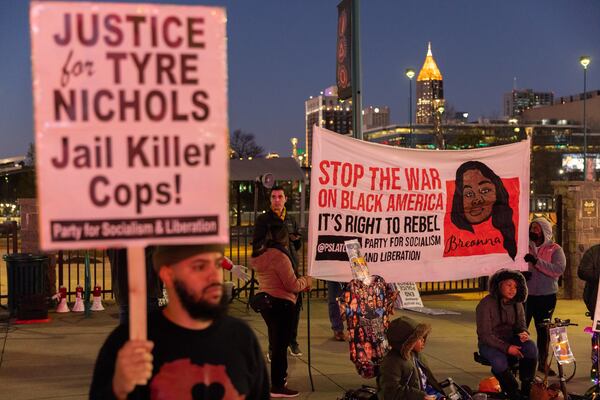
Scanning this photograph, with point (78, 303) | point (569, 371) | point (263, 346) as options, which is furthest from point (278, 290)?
point (78, 303)

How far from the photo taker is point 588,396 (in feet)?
22.6

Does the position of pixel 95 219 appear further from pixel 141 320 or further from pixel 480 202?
pixel 480 202

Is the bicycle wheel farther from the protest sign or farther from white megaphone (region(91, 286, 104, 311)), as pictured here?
white megaphone (region(91, 286, 104, 311))

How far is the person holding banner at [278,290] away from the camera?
7.05 meters

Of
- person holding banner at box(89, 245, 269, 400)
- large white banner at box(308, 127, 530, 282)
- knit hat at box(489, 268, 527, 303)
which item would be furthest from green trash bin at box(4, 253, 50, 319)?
person holding banner at box(89, 245, 269, 400)

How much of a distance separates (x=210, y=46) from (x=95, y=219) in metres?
0.76

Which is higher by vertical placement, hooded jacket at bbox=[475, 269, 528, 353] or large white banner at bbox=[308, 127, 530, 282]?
large white banner at bbox=[308, 127, 530, 282]

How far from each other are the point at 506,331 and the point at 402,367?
1821mm

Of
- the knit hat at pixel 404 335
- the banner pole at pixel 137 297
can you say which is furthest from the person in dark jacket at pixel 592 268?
the banner pole at pixel 137 297

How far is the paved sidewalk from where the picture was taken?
24.9 ft

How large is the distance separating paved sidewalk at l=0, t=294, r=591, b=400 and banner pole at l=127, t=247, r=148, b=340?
479 centimetres

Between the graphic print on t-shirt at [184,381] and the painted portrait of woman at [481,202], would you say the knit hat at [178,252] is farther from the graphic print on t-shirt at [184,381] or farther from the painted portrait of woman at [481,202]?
the painted portrait of woman at [481,202]

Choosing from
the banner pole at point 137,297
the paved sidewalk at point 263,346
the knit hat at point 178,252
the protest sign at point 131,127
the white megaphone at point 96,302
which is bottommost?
the paved sidewalk at point 263,346

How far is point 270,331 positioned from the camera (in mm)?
7211
